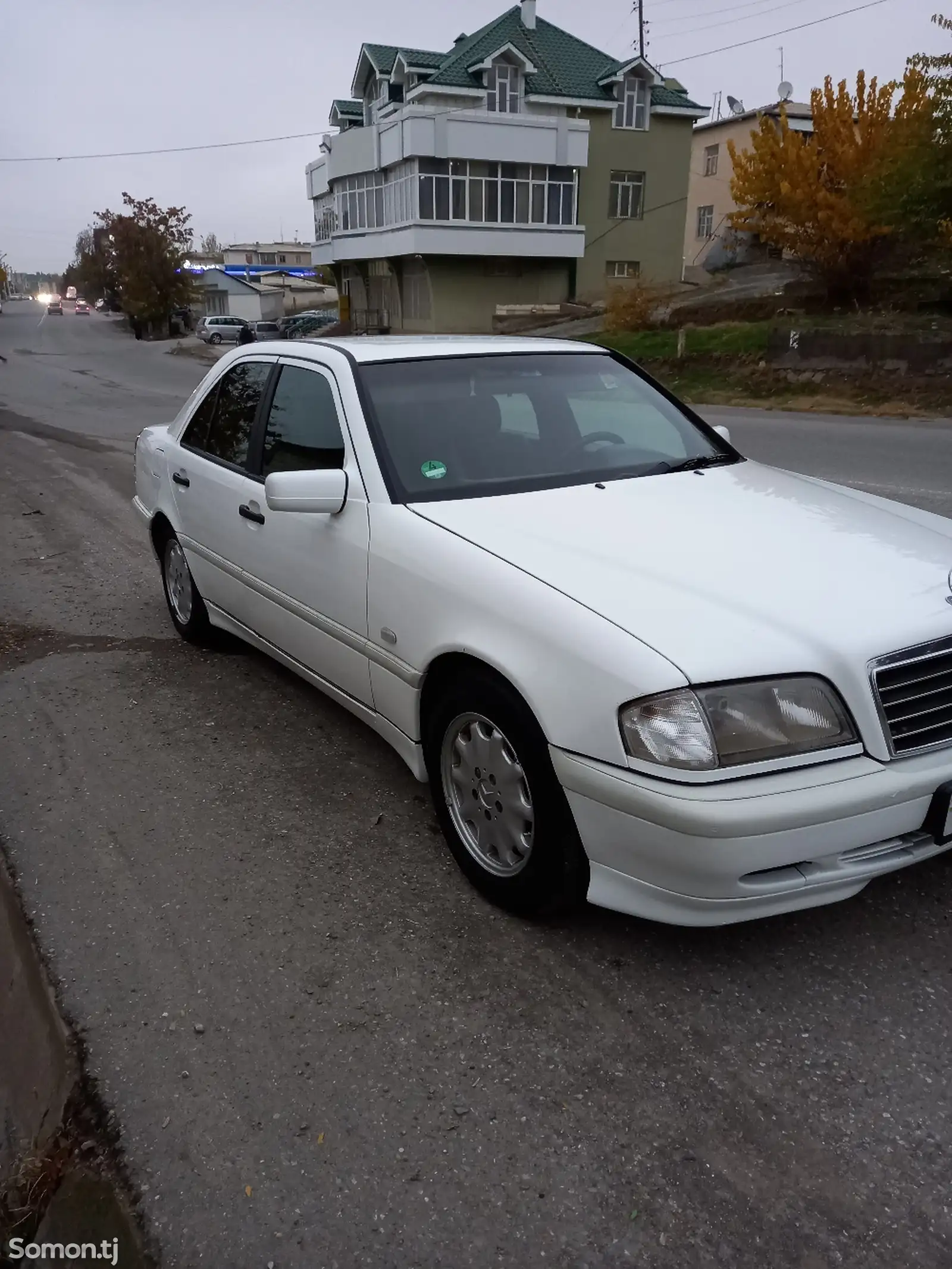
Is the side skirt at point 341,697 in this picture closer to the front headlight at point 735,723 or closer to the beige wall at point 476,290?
the front headlight at point 735,723

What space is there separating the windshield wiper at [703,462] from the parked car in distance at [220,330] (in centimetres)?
5167

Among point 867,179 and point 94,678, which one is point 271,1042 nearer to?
point 94,678

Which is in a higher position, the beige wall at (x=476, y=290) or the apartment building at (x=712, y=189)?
the apartment building at (x=712, y=189)

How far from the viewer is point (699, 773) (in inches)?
95.6

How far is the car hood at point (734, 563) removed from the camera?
8.29 ft

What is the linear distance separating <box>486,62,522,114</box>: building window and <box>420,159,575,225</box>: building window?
2.66 meters

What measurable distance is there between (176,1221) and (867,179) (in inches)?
938

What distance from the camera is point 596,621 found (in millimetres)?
2588

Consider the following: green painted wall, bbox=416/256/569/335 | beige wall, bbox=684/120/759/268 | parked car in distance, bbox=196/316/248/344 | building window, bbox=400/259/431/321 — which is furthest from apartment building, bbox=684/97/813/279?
parked car in distance, bbox=196/316/248/344

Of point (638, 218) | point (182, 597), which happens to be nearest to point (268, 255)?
point (638, 218)

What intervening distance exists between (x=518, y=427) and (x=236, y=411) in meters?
1.53

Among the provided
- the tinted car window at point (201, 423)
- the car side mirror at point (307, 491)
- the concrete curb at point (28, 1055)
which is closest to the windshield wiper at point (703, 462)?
the car side mirror at point (307, 491)

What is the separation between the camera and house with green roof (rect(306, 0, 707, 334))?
131ft

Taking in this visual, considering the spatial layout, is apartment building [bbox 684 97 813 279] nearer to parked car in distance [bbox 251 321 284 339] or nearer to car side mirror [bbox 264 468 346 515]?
parked car in distance [bbox 251 321 284 339]
